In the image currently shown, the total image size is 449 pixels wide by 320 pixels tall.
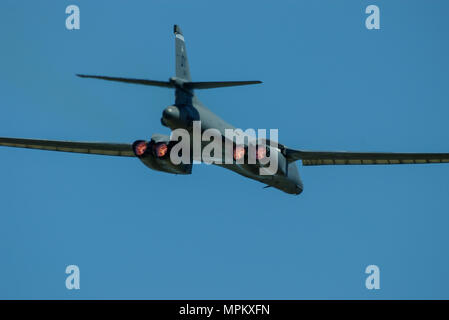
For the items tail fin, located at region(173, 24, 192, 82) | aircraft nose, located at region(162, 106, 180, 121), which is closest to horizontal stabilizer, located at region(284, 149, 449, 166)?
tail fin, located at region(173, 24, 192, 82)

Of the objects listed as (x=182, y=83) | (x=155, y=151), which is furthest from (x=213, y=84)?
(x=155, y=151)

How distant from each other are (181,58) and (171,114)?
291 cm

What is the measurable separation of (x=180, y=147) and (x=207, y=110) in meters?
1.98

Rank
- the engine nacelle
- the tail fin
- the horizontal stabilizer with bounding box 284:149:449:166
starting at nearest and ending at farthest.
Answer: the tail fin, the engine nacelle, the horizontal stabilizer with bounding box 284:149:449:166

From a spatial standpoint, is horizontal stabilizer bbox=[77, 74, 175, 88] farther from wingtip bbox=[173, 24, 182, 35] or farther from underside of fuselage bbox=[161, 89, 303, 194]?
wingtip bbox=[173, 24, 182, 35]

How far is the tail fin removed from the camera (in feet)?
101

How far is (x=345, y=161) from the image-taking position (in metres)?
36.9

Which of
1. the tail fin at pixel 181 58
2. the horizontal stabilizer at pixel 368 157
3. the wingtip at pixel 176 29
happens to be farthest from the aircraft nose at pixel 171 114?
the horizontal stabilizer at pixel 368 157

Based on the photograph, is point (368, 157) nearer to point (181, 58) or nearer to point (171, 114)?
point (181, 58)

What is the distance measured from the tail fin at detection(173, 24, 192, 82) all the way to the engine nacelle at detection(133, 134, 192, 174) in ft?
9.44

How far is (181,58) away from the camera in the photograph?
102ft

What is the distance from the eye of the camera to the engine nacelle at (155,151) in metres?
32.2
